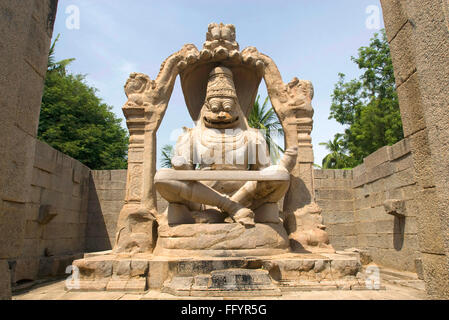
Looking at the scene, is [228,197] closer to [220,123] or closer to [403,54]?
[220,123]

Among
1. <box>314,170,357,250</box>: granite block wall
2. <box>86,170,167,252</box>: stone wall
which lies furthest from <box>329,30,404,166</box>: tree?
<box>86,170,167,252</box>: stone wall

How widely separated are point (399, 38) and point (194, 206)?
327cm

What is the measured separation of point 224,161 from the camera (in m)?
5.02

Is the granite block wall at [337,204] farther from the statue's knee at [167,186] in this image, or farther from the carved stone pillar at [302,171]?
the statue's knee at [167,186]

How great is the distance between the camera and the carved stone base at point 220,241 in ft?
13.1

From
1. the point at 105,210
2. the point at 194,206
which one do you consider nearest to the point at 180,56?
the point at 194,206

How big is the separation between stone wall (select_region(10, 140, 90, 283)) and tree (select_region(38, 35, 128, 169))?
6.81 m

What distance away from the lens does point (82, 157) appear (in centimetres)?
1479

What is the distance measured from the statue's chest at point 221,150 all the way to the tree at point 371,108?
443 inches

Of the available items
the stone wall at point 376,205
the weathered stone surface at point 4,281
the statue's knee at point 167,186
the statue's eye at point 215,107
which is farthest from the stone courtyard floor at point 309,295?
the statue's eye at point 215,107

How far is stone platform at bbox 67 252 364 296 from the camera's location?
352 centimetres

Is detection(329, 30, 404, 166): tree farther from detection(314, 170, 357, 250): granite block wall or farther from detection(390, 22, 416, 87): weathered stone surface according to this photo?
detection(390, 22, 416, 87): weathered stone surface

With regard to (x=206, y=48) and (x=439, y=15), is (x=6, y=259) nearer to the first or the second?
(x=439, y=15)

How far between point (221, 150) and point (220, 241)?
158 cm
